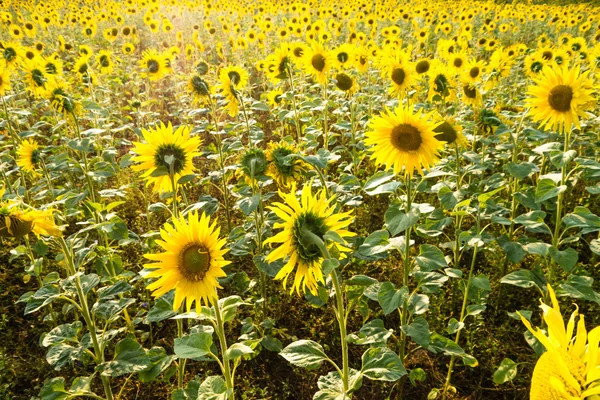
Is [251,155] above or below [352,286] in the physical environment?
above

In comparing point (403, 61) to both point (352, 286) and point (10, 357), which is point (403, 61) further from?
point (10, 357)

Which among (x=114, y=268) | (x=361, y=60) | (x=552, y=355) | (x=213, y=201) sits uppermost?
(x=361, y=60)

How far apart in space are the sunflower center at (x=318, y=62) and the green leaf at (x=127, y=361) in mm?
3049

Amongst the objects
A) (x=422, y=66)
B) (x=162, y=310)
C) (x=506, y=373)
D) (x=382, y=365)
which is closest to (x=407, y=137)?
(x=382, y=365)

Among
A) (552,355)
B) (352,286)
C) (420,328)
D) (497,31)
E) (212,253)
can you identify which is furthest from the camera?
(497,31)

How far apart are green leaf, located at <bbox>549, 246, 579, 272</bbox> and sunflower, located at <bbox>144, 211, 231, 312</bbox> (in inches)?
67.4

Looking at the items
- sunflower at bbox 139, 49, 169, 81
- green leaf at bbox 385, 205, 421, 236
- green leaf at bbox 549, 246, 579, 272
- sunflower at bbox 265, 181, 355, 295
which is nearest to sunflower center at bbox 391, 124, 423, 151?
green leaf at bbox 385, 205, 421, 236

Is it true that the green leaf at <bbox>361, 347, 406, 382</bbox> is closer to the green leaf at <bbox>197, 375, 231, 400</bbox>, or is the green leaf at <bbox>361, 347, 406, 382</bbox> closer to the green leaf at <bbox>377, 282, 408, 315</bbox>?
the green leaf at <bbox>377, 282, 408, 315</bbox>

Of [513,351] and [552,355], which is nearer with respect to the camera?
[552,355]

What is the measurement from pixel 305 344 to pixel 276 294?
1.46 meters

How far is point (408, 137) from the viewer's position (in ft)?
6.27

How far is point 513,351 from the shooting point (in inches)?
94.9

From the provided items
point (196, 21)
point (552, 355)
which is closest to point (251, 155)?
point (552, 355)

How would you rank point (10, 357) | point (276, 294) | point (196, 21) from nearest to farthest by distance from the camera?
point (10, 357)
point (276, 294)
point (196, 21)
